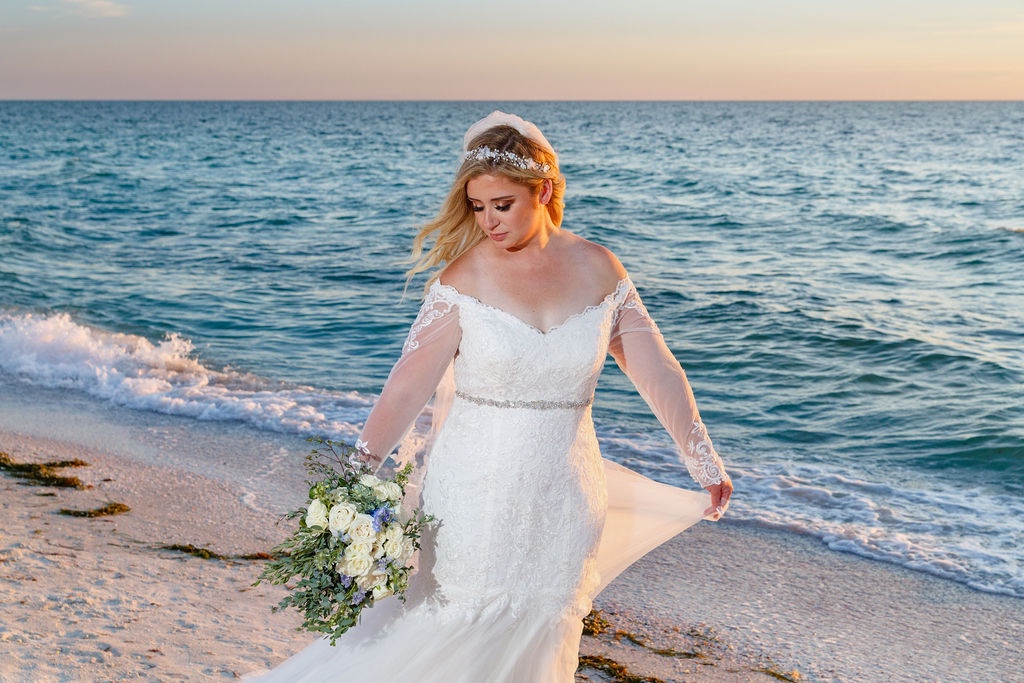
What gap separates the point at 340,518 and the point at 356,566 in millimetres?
148

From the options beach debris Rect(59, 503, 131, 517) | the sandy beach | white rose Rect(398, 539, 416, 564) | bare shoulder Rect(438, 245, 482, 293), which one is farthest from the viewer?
beach debris Rect(59, 503, 131, 517)

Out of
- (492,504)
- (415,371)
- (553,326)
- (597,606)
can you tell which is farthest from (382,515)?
(597,606)

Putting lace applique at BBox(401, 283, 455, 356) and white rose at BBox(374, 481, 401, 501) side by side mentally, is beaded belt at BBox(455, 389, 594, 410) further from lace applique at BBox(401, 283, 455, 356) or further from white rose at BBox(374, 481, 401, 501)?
white rose at BBox(374, 481, 401, 501)

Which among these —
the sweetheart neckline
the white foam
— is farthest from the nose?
the white foam

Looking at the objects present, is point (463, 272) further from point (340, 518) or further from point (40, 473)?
point (40, 473)

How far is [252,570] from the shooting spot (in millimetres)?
5707

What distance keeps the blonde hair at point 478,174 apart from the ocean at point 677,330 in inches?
160

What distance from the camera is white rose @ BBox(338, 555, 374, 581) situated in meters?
2.90

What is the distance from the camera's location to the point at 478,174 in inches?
129

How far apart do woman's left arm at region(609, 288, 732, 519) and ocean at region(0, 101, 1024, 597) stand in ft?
11.4

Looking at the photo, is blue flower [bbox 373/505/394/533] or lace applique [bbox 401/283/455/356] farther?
lace applique [bbox 401/283/455/356]

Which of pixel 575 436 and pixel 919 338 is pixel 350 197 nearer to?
pixel 919 338

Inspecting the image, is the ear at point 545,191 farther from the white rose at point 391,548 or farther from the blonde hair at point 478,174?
the white rose at point 391,548

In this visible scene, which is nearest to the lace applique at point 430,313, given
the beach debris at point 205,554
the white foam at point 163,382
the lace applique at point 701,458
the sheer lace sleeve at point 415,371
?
the sheer lace sleeve at point 415,371
